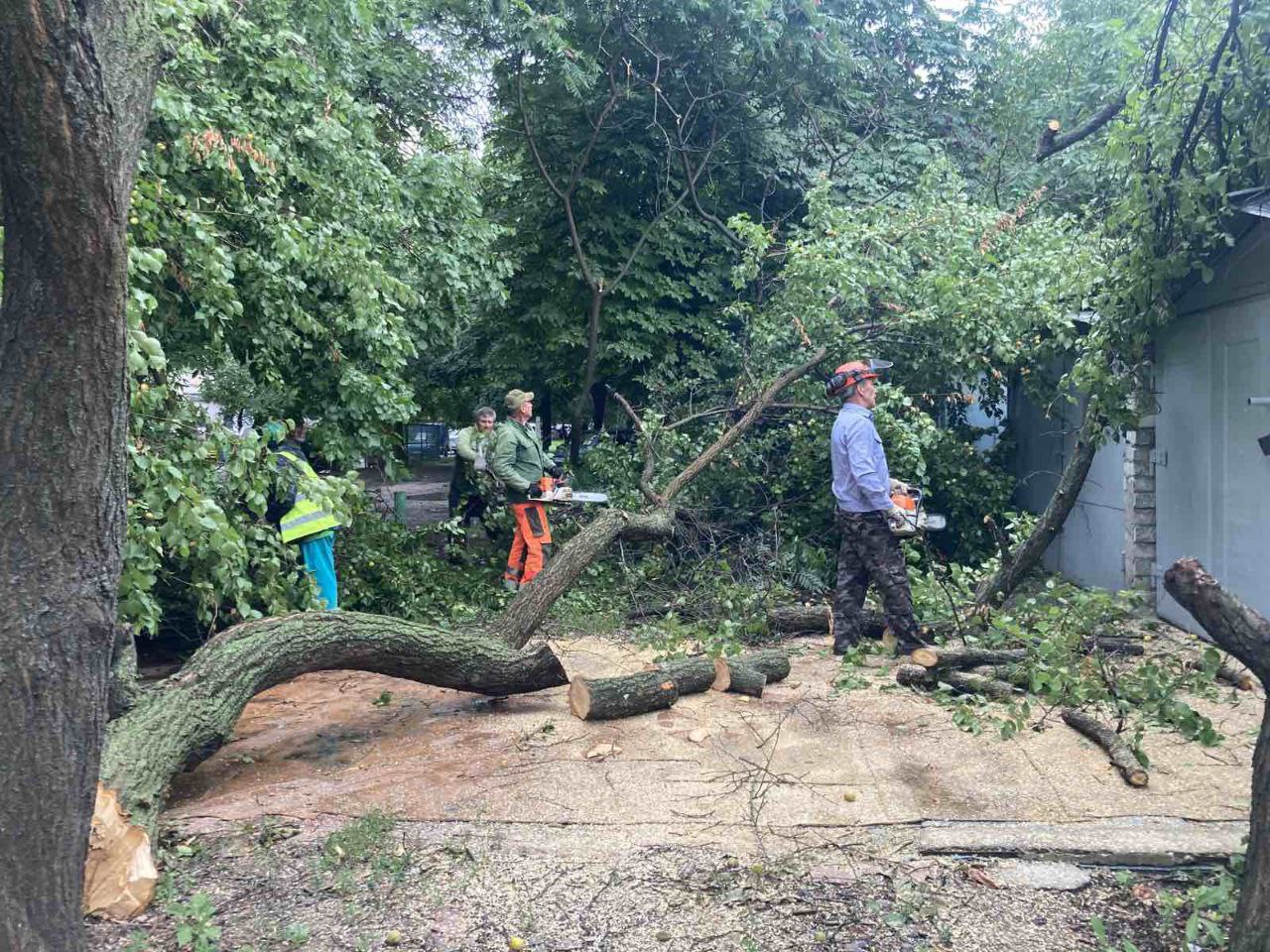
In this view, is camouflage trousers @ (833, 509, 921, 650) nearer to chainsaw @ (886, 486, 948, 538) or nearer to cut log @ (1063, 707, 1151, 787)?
chainsaw @ (886, 486, 948, 538)

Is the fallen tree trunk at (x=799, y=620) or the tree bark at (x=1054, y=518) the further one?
the fallen tree trunk at (x=799, y=620)

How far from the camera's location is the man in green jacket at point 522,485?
838 centimetres

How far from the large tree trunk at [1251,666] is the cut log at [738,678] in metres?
3.02

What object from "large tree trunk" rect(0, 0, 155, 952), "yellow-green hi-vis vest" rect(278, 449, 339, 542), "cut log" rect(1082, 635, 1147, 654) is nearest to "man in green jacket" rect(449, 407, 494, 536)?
"yellow-green hi-vis vest" rect(278, 449, 339, 542)

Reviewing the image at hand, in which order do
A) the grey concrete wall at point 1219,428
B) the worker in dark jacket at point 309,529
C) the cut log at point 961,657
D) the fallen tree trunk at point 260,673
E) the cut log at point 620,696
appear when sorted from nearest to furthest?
the fallen tree trunk at point 260,673 < the cut log at point 620,696 < the cut log at point 961,657 < the grey concrete wall at point 1219,428 < the worker in dark jacket at point 309,529

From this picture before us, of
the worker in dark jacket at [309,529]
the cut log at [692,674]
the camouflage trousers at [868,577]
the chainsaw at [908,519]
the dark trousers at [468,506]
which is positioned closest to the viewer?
the cut log at [692,674]

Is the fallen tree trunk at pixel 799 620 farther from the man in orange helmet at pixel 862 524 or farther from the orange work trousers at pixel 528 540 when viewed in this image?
the orange work trousers at pixel 528 540

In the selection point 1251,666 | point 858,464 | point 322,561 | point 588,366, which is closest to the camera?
point 1251,666

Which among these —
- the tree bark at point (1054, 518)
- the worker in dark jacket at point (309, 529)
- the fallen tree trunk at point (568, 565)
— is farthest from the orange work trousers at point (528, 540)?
the tree bark at point (1054, 518)

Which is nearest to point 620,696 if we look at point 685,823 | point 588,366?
point 685,823

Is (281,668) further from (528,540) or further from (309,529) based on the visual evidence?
(528,540)

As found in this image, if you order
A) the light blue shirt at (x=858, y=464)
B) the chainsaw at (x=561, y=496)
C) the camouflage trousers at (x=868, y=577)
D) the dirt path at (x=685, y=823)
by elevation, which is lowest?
the dirt path at (x=685, y=823)

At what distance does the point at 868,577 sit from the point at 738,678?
150 cm

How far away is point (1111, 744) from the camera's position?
14.4 feet
